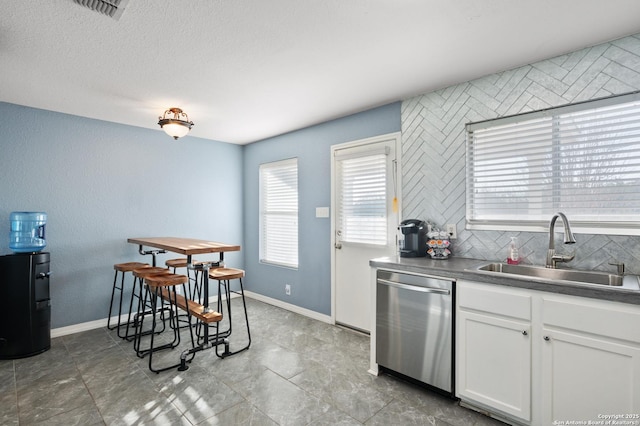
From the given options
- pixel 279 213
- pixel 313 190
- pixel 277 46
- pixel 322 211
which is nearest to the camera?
pixel 277 46

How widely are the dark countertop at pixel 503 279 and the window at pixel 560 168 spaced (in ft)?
1.39

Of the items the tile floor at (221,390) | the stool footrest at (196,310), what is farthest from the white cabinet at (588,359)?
the stool footrest at (196,310)

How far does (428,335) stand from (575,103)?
6.27 ft

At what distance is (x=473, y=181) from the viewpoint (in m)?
2.70

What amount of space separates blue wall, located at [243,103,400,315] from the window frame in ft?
0.19

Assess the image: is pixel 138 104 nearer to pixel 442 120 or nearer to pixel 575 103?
pixel 442 120

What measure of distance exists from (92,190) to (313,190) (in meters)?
2.58

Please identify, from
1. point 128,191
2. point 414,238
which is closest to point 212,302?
point 128,191

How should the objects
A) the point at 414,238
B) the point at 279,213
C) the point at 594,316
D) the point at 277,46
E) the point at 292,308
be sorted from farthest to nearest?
the point at 279,213 < the point at 292,308 < the point at 414,238 < the point at 277,46 < the point at 594,316

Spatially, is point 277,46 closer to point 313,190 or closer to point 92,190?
point 313,190

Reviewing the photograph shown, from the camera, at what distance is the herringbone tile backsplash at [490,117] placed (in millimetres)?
2051

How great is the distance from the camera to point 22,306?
2.93 m

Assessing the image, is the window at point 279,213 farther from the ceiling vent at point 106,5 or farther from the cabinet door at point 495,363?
the ceiling vent at point 106,5

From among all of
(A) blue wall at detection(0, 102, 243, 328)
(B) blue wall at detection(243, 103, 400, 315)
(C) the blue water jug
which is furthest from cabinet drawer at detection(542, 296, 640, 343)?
(C) the blue water jug
